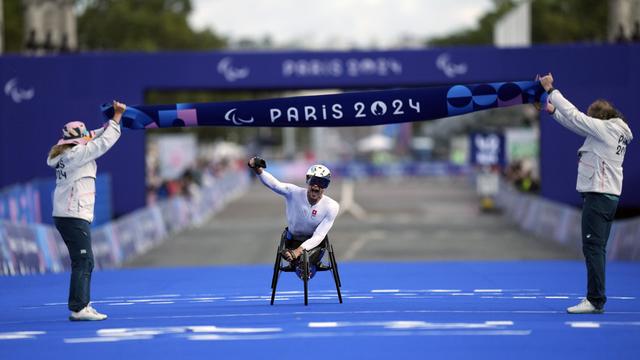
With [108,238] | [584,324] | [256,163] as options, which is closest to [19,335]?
[256,163]

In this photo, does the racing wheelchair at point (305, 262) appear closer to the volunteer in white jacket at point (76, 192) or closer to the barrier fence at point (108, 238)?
the volunteer in white jacket at point (76, 192)

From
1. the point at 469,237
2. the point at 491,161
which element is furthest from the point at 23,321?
the point at 491,161

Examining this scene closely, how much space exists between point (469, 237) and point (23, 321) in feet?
77.6

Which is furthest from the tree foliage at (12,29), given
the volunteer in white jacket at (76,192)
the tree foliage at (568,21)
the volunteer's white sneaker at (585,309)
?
the volunteer's white sneaker at (585,309)

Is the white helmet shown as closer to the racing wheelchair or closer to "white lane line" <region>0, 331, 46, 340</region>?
the racing wheelchair

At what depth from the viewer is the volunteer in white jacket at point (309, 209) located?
11156mm

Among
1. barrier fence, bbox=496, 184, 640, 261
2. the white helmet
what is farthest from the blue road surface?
barrier fence, bbox=496, 184, 640, 261

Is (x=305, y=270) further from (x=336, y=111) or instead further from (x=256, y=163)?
(x=336, y=111)

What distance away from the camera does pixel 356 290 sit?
44.1 ft

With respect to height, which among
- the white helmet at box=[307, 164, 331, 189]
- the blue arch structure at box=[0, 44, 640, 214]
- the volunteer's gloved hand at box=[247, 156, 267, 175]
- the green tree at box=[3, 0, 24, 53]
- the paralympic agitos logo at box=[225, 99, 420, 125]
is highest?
the green tree at box=[3, 0, 24, 53]

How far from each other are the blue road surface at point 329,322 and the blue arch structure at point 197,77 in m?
15.1

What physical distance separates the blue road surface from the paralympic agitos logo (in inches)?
78.1

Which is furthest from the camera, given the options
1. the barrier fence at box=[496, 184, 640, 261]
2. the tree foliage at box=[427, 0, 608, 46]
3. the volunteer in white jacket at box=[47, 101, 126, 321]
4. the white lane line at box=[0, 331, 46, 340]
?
the tree foliage at box=[427, 0, 608, 46]

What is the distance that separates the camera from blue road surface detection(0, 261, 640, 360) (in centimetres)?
824
